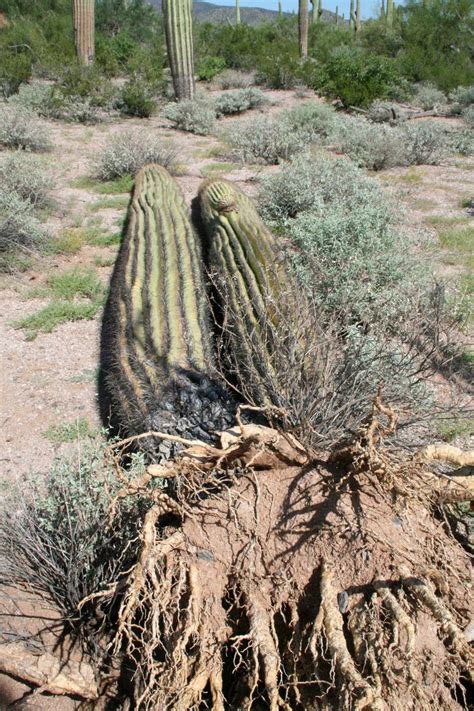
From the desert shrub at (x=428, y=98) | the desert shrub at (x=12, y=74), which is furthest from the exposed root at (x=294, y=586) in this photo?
the desert shrub at (x=428, y=98)

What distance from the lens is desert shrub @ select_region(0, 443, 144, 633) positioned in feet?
8.72

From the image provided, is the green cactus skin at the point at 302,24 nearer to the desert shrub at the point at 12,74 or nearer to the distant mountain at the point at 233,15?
the desert shrub at the point at 12,74

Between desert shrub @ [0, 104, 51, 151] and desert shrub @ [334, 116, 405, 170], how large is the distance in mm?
5114

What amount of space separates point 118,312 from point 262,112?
35.0ft

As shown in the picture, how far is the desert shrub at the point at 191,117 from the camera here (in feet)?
39.0

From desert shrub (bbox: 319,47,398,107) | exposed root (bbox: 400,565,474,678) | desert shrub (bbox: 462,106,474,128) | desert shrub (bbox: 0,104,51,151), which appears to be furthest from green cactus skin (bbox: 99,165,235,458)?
desert shrub (bbox: 462,106,474,128)

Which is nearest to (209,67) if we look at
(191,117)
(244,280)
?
(191,117)

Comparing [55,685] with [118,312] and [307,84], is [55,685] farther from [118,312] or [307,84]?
[307,84]

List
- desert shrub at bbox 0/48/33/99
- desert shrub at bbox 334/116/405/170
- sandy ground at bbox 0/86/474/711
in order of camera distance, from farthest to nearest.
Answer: desert shrub at bbox 0/48/33/99, desert shrub at bbox 334/116/405/170, sandy ground at bbox 0/86/474/711

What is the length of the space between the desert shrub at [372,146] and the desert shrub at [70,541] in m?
7.69

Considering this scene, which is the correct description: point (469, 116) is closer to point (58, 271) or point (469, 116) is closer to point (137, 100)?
point (137, 100)

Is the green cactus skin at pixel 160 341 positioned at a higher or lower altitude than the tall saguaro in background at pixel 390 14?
lower

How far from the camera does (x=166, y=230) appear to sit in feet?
19.9

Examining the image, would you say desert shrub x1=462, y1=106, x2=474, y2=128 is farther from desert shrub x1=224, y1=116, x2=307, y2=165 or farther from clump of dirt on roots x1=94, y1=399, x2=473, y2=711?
clump of dirt on roots x1=94, y1=399, x2=473, y2=711
